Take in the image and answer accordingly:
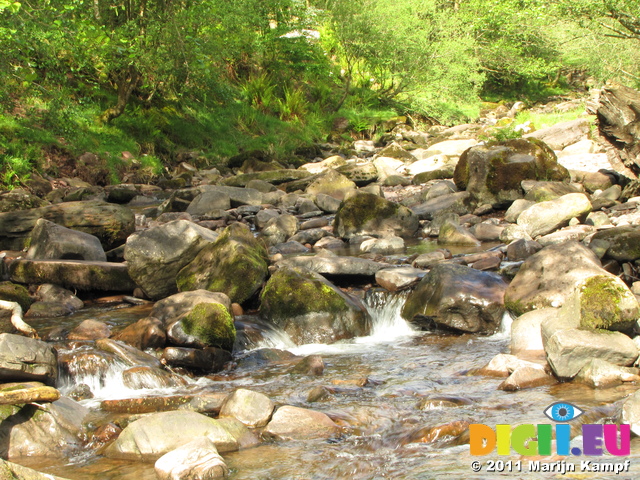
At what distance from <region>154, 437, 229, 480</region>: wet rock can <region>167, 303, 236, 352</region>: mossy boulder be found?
2104 mm

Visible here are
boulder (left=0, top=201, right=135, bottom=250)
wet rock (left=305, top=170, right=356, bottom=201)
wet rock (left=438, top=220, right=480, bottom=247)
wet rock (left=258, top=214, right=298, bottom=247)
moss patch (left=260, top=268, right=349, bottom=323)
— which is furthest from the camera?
wet rock (left=305, top=170, right=356, bottom=201)

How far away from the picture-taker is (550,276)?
6289 mm

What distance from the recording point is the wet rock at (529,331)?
5.56 meters

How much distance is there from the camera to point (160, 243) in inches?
303

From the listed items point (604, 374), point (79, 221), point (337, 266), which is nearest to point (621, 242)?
point (604, 374)

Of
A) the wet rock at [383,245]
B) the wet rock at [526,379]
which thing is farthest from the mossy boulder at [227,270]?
the wet rock at [526,379]

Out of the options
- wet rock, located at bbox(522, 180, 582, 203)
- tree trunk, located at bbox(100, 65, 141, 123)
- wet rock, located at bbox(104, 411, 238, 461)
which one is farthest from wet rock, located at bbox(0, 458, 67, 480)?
tree trunk, located at bbox(100, 65, 141, 123)

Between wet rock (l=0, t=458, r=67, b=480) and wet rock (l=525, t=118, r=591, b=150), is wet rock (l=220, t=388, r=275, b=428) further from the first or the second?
wet rock (l=525, t=118, r=591, b=150)

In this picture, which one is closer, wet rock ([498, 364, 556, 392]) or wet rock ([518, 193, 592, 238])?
wet rock ([498, 364, 556, 392])

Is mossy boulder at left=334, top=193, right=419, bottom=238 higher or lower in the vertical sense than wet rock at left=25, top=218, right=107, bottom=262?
lower

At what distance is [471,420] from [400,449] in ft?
1.93

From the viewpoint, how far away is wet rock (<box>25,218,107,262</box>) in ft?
26.9

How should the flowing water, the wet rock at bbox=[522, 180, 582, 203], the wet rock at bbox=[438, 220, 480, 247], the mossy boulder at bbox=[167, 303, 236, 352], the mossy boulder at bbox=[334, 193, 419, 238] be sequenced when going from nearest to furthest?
the flowing water, the mossy boulder at bbox=[167, 303, 236, 352], the wet rock at bbox=[438, 220, 480, 247], the mossy boulder at bbox=[334, 193, 419, 238], the wet rock at bbox=[522, 180, 582, 203]

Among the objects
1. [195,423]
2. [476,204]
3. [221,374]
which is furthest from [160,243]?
[476,204]
